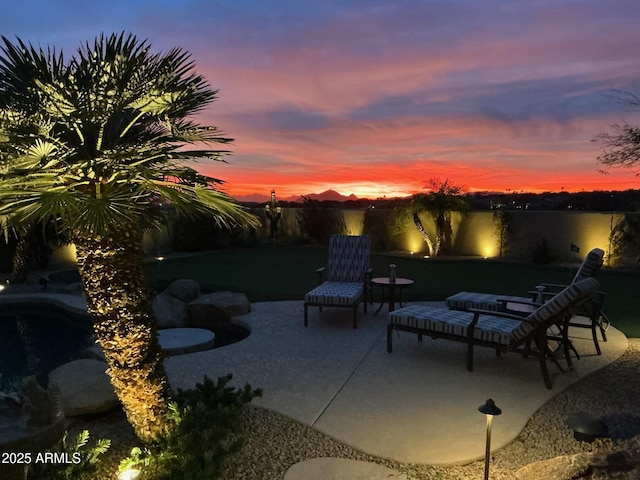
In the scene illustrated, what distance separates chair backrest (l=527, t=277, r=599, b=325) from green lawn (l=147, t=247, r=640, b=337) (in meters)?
2.83

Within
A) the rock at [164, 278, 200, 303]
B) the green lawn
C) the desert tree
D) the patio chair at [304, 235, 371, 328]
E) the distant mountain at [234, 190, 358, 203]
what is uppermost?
the desert tree

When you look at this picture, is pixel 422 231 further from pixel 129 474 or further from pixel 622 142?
pixel 129 474

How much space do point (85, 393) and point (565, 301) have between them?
422 cm

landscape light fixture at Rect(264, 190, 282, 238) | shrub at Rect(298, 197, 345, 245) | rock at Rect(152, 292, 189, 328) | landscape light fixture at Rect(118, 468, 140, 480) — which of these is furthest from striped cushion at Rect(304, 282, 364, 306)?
landscape light fixture at Rect(264, 190, 282, 238)

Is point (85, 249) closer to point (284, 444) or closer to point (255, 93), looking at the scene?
point (284, 444)

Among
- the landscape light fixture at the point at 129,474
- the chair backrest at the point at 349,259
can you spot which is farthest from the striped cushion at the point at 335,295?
the landscape light fixture at the point at 129,474

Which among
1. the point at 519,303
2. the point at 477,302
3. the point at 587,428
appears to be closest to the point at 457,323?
the point at 477,302

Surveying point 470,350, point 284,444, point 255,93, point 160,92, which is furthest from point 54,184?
point 255,93

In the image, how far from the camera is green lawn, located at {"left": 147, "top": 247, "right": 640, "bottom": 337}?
917 centimetres

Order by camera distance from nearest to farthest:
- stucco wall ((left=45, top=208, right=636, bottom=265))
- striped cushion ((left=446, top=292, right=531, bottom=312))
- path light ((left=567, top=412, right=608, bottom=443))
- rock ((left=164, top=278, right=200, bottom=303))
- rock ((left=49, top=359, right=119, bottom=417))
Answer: path light ((left=567, top=412, right=608, bottom=443)), rock ((left=49, top=359, right=119, bottom=417)), striped cushion ((left=446, top=292, right=531, bottom=312)), rock ((left=164, top=278, right=200, bottom=303)), stucco wall ((left=45, top=208, right=636, bottom=265))

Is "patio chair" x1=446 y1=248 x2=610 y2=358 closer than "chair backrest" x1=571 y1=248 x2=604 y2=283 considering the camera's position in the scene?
Yes

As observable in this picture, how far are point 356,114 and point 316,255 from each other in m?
5.48

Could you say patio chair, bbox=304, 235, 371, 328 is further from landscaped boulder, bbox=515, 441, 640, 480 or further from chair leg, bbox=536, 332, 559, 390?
landscaped boulder, bbox=515, 441, 640, 480

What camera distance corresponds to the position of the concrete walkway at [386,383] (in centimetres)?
334
